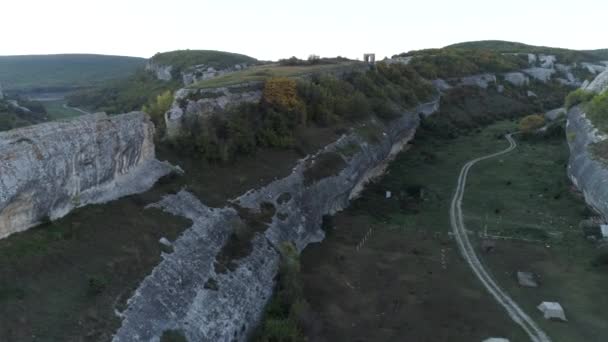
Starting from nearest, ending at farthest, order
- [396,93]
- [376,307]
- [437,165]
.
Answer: [376,307] < [437,165] < [396,93]

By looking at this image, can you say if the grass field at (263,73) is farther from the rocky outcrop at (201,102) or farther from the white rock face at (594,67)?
the white rock face at (594,67)

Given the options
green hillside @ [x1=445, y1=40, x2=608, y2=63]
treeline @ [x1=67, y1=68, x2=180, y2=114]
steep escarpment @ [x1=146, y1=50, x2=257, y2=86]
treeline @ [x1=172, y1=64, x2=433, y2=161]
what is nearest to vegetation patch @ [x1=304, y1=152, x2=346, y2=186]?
treeline @ [x1=172, y1=64, x2=433, y2=161]

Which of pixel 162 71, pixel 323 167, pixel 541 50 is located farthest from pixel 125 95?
pixel 541 50

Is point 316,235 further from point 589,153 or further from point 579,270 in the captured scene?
point 589,153

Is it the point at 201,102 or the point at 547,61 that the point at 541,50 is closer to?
the point at 547,61

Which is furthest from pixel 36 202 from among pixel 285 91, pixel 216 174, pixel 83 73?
pixel 83 73
